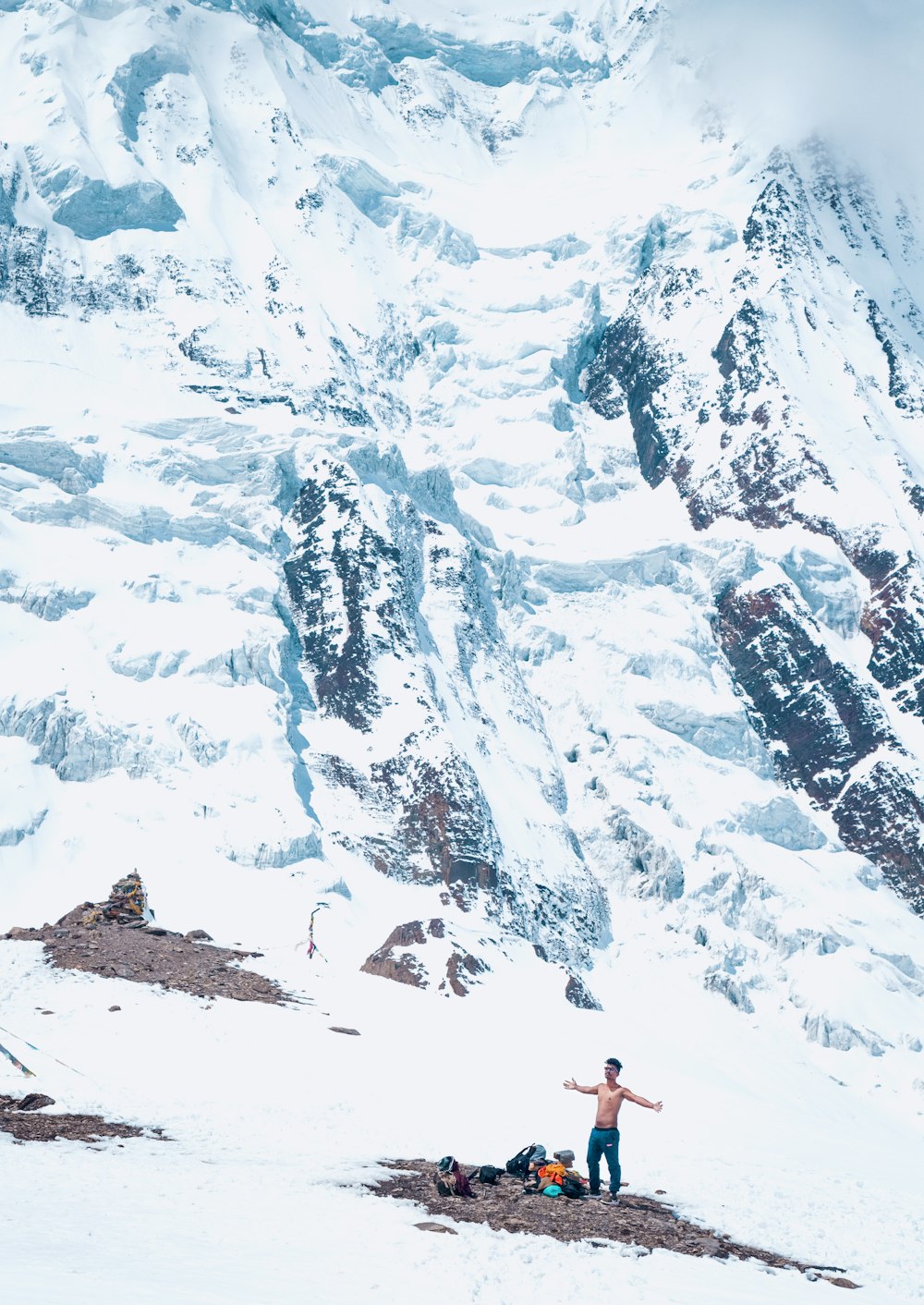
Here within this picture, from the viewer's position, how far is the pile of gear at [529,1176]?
18.7 m

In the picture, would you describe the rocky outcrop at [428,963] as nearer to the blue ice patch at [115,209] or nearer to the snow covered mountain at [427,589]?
the snow covered mountain at [427,589]

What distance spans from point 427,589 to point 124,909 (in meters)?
102

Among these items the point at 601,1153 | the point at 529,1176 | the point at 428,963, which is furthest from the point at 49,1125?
the point at 428,963

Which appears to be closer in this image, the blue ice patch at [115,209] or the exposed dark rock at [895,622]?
the exposed dark rock at [895,622]

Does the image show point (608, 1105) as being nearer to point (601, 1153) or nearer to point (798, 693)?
point (601, 1153)

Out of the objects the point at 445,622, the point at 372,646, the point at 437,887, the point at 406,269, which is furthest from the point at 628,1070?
the point at 406,269

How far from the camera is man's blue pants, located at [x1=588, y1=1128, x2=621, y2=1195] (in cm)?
1936

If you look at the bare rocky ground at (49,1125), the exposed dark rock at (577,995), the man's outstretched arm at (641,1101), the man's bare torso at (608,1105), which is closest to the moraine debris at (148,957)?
the bare rocky ground at (49,1125)

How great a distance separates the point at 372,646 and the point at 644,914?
125 feet

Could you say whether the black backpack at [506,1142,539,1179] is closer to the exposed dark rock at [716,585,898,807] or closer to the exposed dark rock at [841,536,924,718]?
the exposed dark rock at [716,585,898,807]

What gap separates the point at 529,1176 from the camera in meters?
19.9

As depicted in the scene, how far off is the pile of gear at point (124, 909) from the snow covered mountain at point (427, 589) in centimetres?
2473

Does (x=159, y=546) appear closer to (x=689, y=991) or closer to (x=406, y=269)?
(x=689, y=991)

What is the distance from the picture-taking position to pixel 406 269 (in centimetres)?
19988
